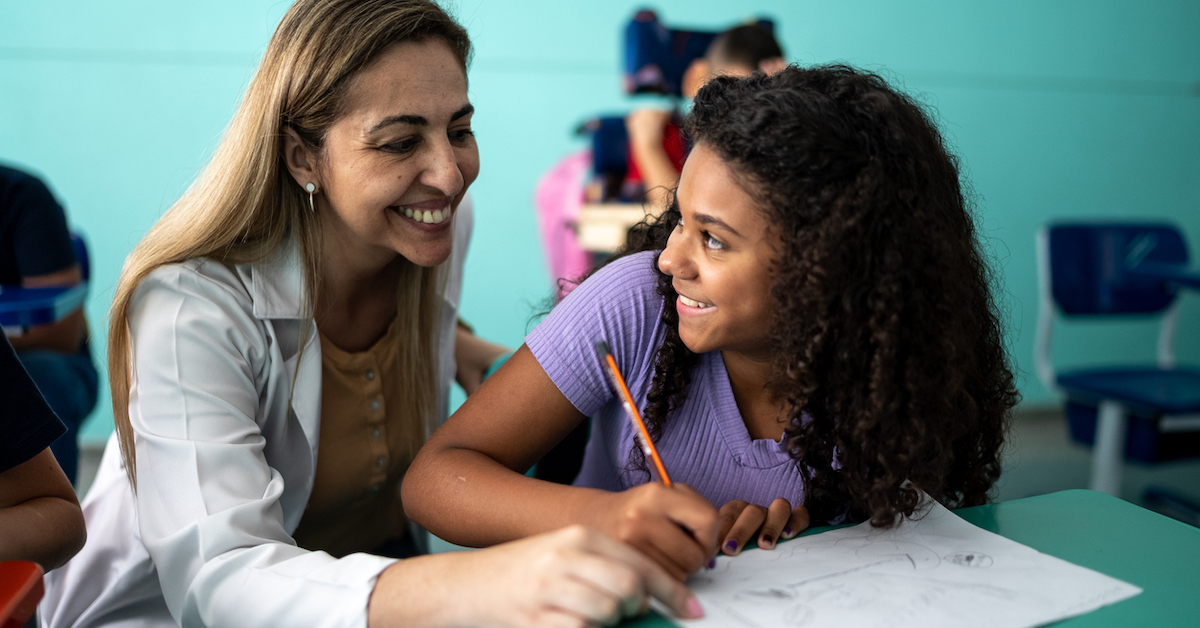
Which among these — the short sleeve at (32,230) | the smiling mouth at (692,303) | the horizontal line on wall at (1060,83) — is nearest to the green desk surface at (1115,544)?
the smiling mouth at (692,303)

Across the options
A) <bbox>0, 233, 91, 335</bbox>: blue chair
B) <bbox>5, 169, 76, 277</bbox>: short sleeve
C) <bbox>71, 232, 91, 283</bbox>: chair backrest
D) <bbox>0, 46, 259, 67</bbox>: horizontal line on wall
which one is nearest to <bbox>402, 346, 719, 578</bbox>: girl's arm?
<bbox>0, 233, 91, 335</bbox>: blue chair

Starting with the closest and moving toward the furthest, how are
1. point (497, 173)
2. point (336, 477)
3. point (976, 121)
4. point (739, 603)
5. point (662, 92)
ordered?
point (739, 603), point (336, 477), point (662, 92), point (497, 173), point (976, 121)

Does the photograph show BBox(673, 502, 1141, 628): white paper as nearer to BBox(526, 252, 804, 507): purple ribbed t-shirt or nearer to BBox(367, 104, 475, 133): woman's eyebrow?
BBox(526, 252, 804, 507): purple ribbed t-shirt

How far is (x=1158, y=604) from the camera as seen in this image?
0.69 meters

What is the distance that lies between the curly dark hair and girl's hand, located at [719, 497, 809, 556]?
7cm

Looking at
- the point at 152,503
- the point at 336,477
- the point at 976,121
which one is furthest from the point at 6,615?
the point at 976,121

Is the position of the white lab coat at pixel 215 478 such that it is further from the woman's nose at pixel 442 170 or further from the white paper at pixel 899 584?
the white paper at pixel 899 584

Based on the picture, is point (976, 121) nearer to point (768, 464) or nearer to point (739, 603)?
point (768, 464)

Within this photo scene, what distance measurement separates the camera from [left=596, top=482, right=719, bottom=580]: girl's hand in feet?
2.21

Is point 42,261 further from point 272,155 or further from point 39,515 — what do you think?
point 39,515

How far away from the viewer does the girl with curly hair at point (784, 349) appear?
851mm

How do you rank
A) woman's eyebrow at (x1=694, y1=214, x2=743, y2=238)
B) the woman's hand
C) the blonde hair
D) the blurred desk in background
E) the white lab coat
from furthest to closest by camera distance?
the blurred desk in background
the blonde hair
woman's eyebrow at (x1=694, y1=214, x2=743, y2=238)
the white lab coat
the woman's hand

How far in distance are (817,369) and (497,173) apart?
2764 mm

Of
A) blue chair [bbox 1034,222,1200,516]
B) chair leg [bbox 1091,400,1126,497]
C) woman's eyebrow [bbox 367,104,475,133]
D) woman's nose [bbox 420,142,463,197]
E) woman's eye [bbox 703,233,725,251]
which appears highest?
woman's eyebrow [bbox 367,104,475,133]
